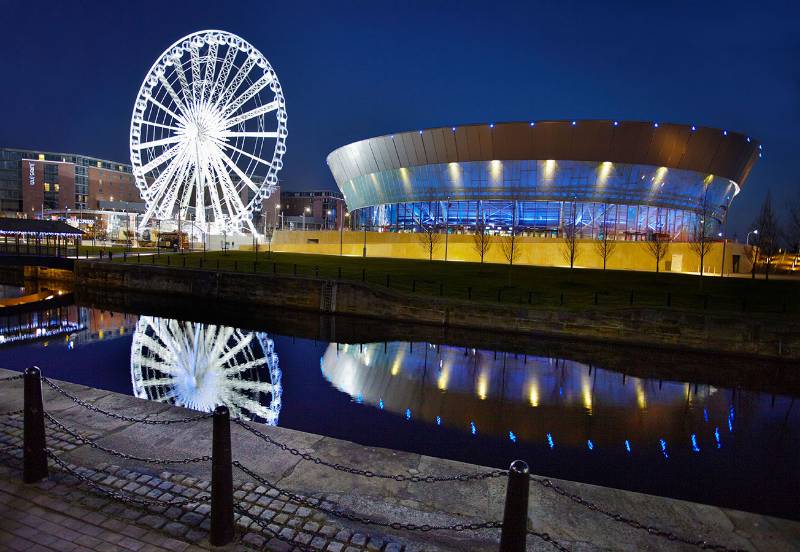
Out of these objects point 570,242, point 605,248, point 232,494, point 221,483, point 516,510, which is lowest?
point 232,494

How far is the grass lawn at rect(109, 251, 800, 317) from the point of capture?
85.5 ft


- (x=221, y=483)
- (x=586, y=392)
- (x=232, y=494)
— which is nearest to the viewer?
(x=221, y=483)

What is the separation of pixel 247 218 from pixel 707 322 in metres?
52.3

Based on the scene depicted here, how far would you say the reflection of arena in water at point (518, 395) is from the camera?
1195 centimetres

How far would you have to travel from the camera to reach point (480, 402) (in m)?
13.6

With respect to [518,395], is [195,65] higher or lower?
higher

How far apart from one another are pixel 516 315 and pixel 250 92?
4456 centimetres

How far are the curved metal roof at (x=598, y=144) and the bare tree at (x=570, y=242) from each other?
26.1 ft

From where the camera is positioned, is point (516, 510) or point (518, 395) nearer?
point (516, 510)

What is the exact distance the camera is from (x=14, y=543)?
199 inches

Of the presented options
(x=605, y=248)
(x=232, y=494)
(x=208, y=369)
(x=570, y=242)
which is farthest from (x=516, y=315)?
(x=605, y=248)

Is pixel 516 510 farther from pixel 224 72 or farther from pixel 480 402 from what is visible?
pixel 224 72

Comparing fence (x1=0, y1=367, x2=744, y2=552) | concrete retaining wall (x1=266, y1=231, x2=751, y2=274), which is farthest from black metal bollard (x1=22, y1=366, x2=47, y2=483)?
concrete retaining wall (x1=266, y1=231, x2=751, y2=274)

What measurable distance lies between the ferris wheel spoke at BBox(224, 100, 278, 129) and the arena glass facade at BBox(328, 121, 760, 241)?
878 inches
